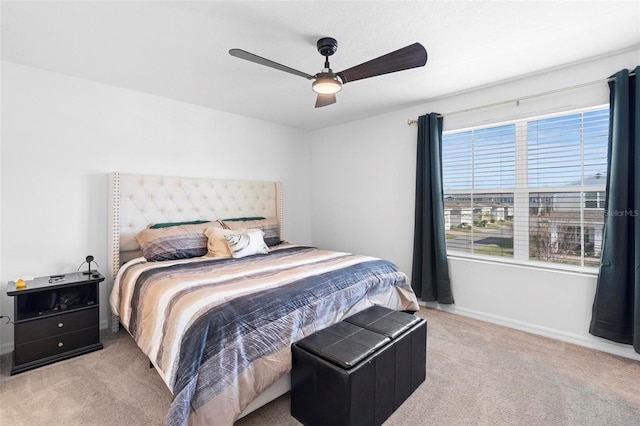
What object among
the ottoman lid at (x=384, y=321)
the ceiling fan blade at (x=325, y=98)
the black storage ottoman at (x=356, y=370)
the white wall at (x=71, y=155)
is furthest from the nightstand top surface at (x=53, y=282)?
the ceiling fan blade at (x=325, y=98)

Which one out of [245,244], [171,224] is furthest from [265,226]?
[171,224]

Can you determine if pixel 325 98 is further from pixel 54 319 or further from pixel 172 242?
pixel 54 319

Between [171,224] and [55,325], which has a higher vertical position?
[171,224]

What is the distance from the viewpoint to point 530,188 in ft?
9.62

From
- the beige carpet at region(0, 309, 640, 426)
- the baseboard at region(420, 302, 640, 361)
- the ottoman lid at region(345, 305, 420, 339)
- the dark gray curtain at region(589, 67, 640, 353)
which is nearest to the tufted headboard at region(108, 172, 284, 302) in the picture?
the beige carpet at region(0, 309, 640, 426)

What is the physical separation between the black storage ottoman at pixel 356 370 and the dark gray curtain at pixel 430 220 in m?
1.52

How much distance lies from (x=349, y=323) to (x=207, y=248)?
1.85m

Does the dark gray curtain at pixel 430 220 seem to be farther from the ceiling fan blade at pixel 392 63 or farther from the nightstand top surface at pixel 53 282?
the nightstand top surface at pixel 53 282

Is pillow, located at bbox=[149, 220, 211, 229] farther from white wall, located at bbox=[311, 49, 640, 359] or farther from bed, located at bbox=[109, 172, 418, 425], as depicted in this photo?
white wall, located at bbox=[311, 49, 640, 359]

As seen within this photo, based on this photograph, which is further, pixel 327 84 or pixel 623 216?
pixel 623 216

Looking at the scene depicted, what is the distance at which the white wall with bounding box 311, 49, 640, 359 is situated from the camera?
8.56 ft

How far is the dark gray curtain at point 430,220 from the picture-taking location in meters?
3.34

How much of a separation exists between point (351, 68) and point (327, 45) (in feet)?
1.01

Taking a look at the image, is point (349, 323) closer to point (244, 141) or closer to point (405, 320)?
point (405, 320)
